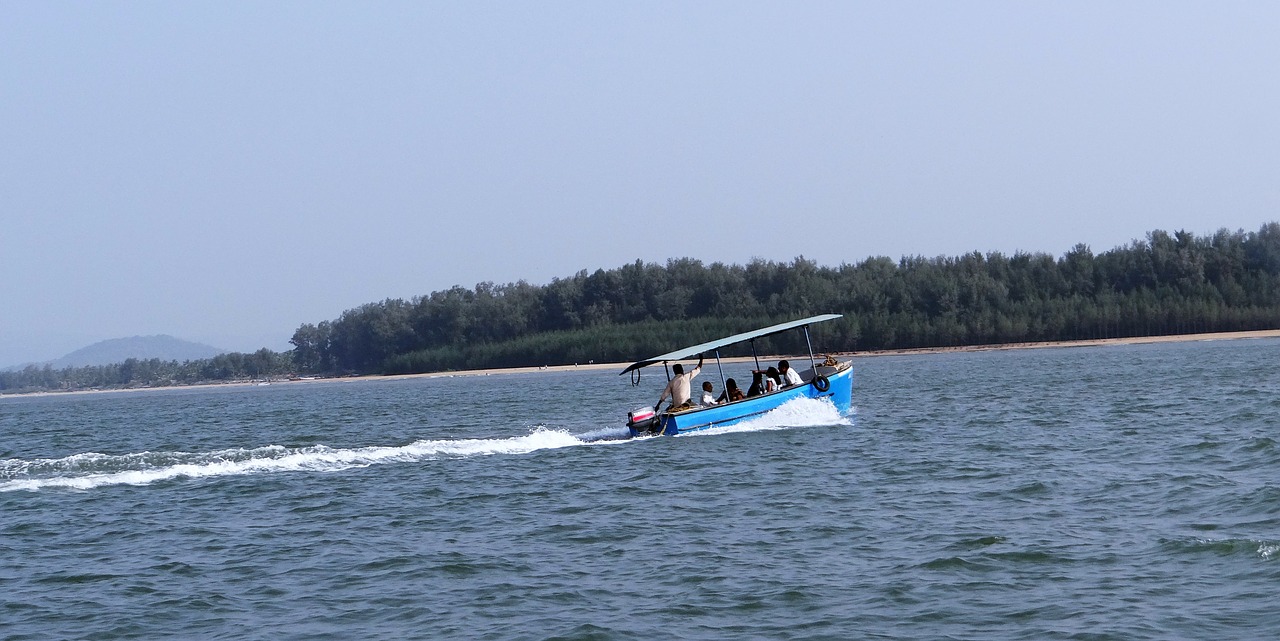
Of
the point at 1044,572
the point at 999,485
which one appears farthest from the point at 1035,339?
the point at 1044,572

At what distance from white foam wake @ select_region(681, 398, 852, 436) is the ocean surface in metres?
0.06

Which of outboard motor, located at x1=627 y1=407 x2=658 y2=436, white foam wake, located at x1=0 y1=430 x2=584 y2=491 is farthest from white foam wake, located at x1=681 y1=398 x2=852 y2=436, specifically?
white foam wake, located at x1=0 y1=430 x2=584 y2=491

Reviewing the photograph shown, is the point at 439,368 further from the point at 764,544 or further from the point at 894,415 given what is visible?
the point at 764,544

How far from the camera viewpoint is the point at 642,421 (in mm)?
30953

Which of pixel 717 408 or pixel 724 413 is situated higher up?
pixel 717 408

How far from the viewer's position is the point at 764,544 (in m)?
16.2

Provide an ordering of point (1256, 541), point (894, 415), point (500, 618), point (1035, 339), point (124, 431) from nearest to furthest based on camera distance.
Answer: point (500, 618), point (1256, 541), point (894, 415), point (124, 431), point (1035, 339)

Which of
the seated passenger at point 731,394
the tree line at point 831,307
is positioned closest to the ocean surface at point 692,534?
the seated passenger at point 731,394

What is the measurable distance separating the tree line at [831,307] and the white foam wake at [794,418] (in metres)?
66.5

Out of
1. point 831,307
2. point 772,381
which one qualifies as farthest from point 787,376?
point 831,307

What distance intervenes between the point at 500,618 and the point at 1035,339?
95.9m

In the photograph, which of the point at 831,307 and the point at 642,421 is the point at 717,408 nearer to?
the point at 642,421

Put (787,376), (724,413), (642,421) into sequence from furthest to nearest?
(787,376)
(724,413)
(642,421)

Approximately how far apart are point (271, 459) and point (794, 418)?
13.1m
